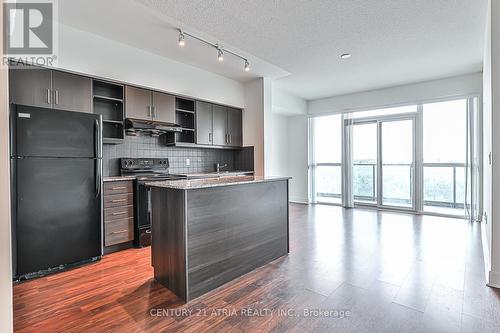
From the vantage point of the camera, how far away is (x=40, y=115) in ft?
8.73

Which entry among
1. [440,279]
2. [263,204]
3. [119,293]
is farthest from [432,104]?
[119,293]

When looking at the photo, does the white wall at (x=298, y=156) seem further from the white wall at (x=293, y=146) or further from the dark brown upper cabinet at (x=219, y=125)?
the dark brown upper cabinet at (x=219, y=125)

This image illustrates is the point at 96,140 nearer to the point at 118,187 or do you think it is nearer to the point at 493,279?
the point at 118,187

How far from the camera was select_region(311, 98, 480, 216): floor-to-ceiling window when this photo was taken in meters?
5.13

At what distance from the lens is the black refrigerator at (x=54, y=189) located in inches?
101

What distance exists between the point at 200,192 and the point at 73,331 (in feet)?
4.16

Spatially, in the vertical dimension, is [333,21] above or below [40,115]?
above

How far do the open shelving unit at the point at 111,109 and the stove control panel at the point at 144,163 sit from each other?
1.20ft

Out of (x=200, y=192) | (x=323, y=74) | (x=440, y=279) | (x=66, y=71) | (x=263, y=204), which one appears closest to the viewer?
(x=200, y=192)

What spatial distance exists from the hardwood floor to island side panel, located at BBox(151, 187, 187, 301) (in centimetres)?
12

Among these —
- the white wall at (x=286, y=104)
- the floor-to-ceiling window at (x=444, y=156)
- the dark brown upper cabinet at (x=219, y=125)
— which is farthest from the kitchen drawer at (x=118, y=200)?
the floor-to-ceiling window at (x=444, y=156)

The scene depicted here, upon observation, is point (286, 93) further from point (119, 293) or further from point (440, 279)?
point (119, 293)

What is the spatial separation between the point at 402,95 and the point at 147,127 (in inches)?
203

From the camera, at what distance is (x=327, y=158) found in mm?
6914
